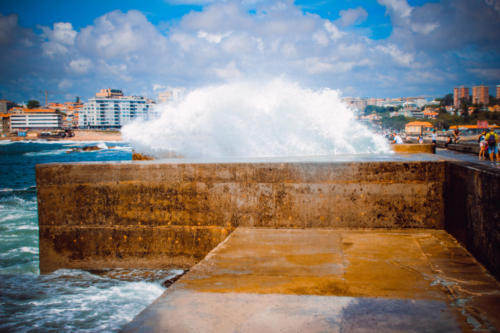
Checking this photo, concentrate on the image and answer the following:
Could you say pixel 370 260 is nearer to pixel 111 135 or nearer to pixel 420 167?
pixel 420 167

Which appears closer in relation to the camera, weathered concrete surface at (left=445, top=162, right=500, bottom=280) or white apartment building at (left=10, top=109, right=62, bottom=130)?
weathered concrete surface at (left=445, top=162, right=500, bottom=280)

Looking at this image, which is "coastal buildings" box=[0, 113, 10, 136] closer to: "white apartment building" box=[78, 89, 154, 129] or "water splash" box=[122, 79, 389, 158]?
"white apartment building" box=[78, 89, 154, 129]

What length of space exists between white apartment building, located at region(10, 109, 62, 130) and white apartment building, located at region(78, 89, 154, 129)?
42.2 feet

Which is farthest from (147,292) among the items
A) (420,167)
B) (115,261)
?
(420,167)

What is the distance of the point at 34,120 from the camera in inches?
6383

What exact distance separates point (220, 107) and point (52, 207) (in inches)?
193

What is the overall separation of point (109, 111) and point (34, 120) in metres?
30.8

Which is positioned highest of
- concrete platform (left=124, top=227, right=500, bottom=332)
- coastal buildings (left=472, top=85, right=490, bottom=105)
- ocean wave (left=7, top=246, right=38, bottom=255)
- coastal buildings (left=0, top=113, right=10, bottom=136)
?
coastal buildings (left=472, top=85, right=490, bottom=105)

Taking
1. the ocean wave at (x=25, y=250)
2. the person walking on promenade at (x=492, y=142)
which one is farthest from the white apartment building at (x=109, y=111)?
the ocean wave at (x=25, y=250)

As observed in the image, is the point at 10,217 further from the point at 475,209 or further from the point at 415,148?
the point at 475,209

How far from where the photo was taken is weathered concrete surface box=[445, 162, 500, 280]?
292cm

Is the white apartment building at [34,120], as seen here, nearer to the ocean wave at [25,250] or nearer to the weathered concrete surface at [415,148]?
the ocean wave at [25,250]

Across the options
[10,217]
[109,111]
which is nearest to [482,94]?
[109,111]

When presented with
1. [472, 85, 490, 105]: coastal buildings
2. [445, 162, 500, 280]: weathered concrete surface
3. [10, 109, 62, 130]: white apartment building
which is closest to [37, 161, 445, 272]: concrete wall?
[445, 162, 500, 280]: weathered concrete surface
